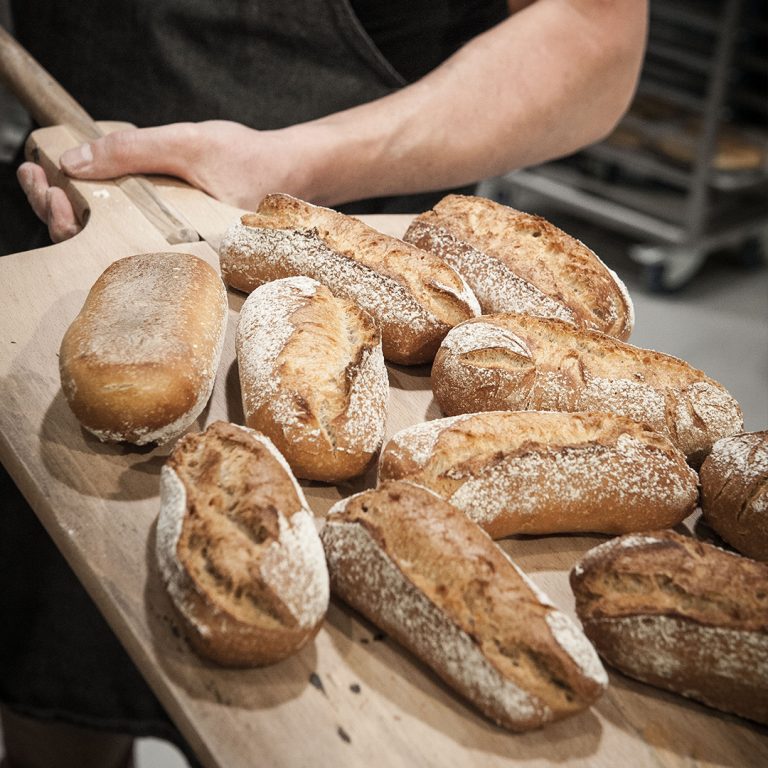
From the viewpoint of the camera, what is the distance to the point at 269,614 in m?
1.03

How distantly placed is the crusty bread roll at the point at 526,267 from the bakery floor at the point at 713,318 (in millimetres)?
2181

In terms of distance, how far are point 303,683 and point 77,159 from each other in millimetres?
1220

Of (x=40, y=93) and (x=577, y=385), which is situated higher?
(x=40, y=93)

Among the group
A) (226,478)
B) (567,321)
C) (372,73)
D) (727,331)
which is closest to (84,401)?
(226,478)

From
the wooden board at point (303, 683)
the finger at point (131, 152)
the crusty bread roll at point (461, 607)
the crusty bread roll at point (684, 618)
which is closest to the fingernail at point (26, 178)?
the finger at point (131, 152)

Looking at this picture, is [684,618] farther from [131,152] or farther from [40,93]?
[40,93]

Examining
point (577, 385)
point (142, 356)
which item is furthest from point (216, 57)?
point (577, 385)

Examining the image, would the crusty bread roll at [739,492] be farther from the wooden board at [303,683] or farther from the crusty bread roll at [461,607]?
the crusty bread roll at [461,607]

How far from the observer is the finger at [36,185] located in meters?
1.93

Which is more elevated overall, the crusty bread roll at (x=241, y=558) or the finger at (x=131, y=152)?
the finger at (x=131, y=152)

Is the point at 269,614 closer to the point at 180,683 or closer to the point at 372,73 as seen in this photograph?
the point at 180,683

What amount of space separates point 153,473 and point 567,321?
670mm

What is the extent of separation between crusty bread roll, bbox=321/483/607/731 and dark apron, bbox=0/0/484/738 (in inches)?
44.5

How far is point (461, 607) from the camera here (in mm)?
1053
